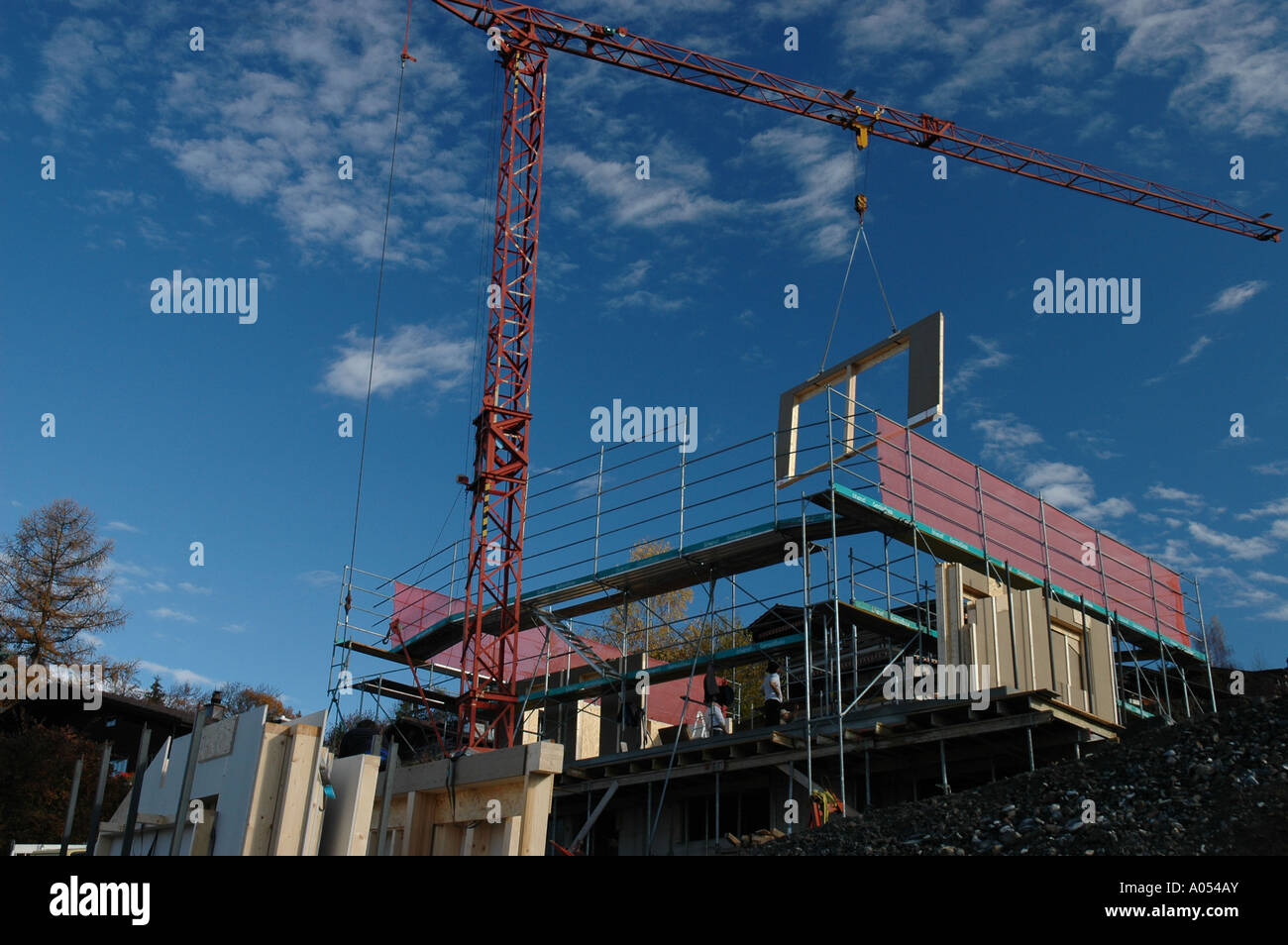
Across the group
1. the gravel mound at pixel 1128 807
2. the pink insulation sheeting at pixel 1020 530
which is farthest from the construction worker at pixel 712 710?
the gravel mound at pixel 1128 807

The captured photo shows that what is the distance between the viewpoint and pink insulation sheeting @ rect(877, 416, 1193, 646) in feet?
69.0

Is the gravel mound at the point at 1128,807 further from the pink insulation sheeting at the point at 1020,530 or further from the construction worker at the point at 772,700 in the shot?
the pink insulation sheeting at the point at 1020,530

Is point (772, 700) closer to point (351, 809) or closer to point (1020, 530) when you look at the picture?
point (1020, 530)

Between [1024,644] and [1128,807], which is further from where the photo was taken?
[1024,644]

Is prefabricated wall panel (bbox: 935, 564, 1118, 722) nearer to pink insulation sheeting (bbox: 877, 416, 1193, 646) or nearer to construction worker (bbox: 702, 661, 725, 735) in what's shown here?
pink insulation sheeting (bbox: 877, 416, 1193, 646)

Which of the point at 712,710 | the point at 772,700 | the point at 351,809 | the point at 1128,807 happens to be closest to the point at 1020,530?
the point at 772,700

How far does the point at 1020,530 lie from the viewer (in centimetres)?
2364

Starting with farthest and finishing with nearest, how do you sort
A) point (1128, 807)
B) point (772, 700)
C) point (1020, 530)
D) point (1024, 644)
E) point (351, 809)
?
point (1020, 530), point (772, 700), point (1024, 644), point (1128, 807), point (351, 809)

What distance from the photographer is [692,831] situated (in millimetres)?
22281

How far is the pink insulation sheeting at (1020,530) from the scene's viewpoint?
21030mm

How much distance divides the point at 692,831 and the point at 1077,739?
8.45 m
